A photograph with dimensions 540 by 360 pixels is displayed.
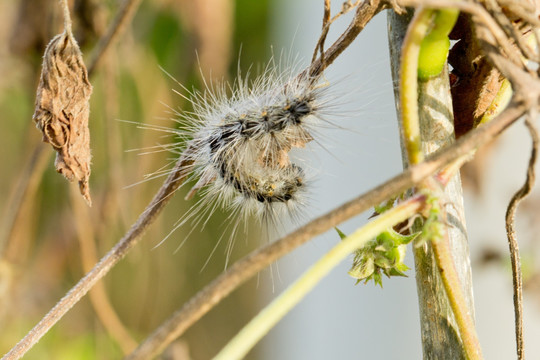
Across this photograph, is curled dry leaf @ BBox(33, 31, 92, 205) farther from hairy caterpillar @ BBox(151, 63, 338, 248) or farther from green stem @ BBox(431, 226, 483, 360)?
green stem @ BBox(431, 226, 483, 360)

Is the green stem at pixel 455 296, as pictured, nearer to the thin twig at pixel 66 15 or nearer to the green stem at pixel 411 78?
the green stem at pixel 411 78

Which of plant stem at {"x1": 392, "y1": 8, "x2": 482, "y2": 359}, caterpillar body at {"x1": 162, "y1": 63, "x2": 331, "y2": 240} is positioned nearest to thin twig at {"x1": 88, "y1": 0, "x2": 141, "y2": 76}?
caterpillar body at {"x1": 162, "y1": 63, "x2": 331, "y2": 240}

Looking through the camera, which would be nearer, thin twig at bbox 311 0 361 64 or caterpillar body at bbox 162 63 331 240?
thin twig at bbox 311 0 361 64

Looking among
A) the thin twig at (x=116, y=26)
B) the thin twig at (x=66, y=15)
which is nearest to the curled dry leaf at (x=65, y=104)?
the thin twig at (x=66, y=15)

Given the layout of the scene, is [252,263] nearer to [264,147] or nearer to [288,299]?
[288,299]

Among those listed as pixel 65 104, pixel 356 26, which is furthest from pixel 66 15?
pixel 356 26
